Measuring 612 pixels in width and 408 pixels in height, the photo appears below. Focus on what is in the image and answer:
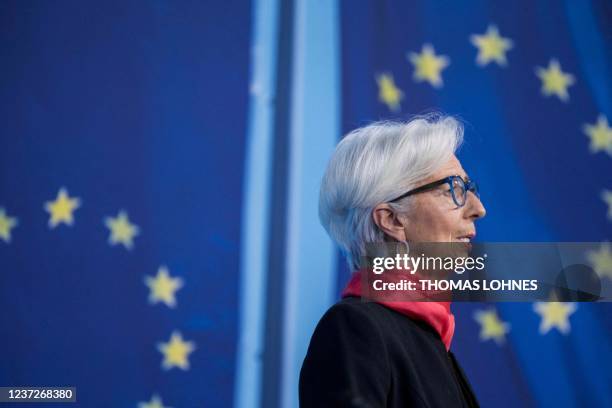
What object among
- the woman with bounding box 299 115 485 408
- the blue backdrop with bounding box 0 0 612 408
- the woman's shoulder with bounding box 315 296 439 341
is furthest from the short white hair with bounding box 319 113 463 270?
the blue backdrop with bounding box 0 0 612 408

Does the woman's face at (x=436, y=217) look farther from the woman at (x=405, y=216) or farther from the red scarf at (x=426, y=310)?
the red scarf at (x=426, y=310)

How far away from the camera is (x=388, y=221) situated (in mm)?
1390

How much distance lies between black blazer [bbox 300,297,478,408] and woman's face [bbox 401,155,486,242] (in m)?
0.19

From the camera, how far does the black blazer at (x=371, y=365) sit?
3.59 ft

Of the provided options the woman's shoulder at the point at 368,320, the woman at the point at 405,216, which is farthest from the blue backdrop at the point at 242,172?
the woman's shoulder at the point at 368,320

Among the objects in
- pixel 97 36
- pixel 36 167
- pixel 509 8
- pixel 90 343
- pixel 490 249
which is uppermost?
pixel 509 8

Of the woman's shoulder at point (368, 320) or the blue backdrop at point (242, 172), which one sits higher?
the blue backdrop at point (242, 172)

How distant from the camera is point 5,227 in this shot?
6.17 ft

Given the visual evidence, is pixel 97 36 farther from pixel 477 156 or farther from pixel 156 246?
pixel 477 156

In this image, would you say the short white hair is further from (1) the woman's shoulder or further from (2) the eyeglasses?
(1) the woman's shoulder

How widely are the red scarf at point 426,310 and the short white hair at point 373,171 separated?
10cm

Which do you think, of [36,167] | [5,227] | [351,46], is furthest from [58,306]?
[351,46]

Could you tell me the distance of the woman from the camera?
121 centimetres

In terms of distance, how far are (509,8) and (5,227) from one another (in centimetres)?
165
